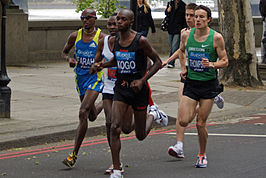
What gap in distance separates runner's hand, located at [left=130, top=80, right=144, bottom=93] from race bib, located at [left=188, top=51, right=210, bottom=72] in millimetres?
927

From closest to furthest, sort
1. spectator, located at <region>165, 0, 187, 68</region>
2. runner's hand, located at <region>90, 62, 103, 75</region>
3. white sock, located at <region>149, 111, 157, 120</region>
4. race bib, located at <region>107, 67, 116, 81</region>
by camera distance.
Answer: runner's hand, located at <region>90, 62, 103, 75</region> < race bib, located at <region>107, 67, 116, 81</region> < white sock, located at <region>149, 111, 157, 120</region> < spectator, located at <region>165, 0, 187, 68</region>

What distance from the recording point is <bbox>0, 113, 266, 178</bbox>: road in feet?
24.4

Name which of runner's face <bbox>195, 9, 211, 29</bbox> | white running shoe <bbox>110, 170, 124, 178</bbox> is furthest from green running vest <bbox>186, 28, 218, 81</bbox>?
white running shoe <bbox>110, 170, 124, 178</bbox>

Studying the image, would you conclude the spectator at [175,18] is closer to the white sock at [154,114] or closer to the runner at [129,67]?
the white sock at [154,114]

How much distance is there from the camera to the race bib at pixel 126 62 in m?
7.15

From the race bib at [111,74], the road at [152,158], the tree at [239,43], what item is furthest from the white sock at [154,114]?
the tree at [239,43]

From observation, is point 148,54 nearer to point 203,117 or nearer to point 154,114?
point 203,117

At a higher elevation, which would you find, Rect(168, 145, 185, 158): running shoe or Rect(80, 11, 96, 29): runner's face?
Rect(80, 11, 96, 29): runner's face

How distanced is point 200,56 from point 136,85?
1058 mm

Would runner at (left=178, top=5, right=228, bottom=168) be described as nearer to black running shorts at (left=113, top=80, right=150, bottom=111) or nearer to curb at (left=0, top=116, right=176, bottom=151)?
black running shorts at (left=113, top=80, right=150, bottom=111)

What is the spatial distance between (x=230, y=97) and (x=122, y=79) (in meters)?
7.00

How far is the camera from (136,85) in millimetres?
7062

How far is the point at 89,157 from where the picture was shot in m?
8.41

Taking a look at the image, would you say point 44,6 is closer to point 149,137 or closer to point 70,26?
point 70,26
